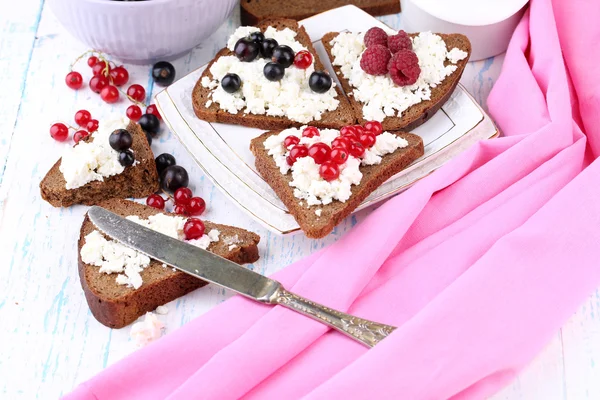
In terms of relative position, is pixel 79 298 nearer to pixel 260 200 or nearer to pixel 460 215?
pixel 260 200

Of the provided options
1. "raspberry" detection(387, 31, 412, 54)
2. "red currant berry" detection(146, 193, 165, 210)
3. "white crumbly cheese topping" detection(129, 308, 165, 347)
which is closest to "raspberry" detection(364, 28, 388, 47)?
"raspberry" detection(387, 31, 412, 54)

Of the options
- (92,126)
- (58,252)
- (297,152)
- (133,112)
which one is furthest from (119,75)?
(297,152)

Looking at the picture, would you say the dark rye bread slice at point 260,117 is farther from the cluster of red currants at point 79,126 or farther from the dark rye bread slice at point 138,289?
the dark rye bread slice at point 138,289

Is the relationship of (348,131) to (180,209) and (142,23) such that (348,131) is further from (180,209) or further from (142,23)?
(142,23)

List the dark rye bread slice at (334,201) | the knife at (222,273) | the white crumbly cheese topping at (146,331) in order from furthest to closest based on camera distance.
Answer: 1. the dark rye bread slice at (334,201)
2. the white crumbly cheese topping at (146,331)
3. the knife at (222,273)

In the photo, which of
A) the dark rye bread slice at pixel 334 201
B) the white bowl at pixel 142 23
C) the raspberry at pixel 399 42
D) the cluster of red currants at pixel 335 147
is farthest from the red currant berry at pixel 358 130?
the white bowl at pixel 142 23
